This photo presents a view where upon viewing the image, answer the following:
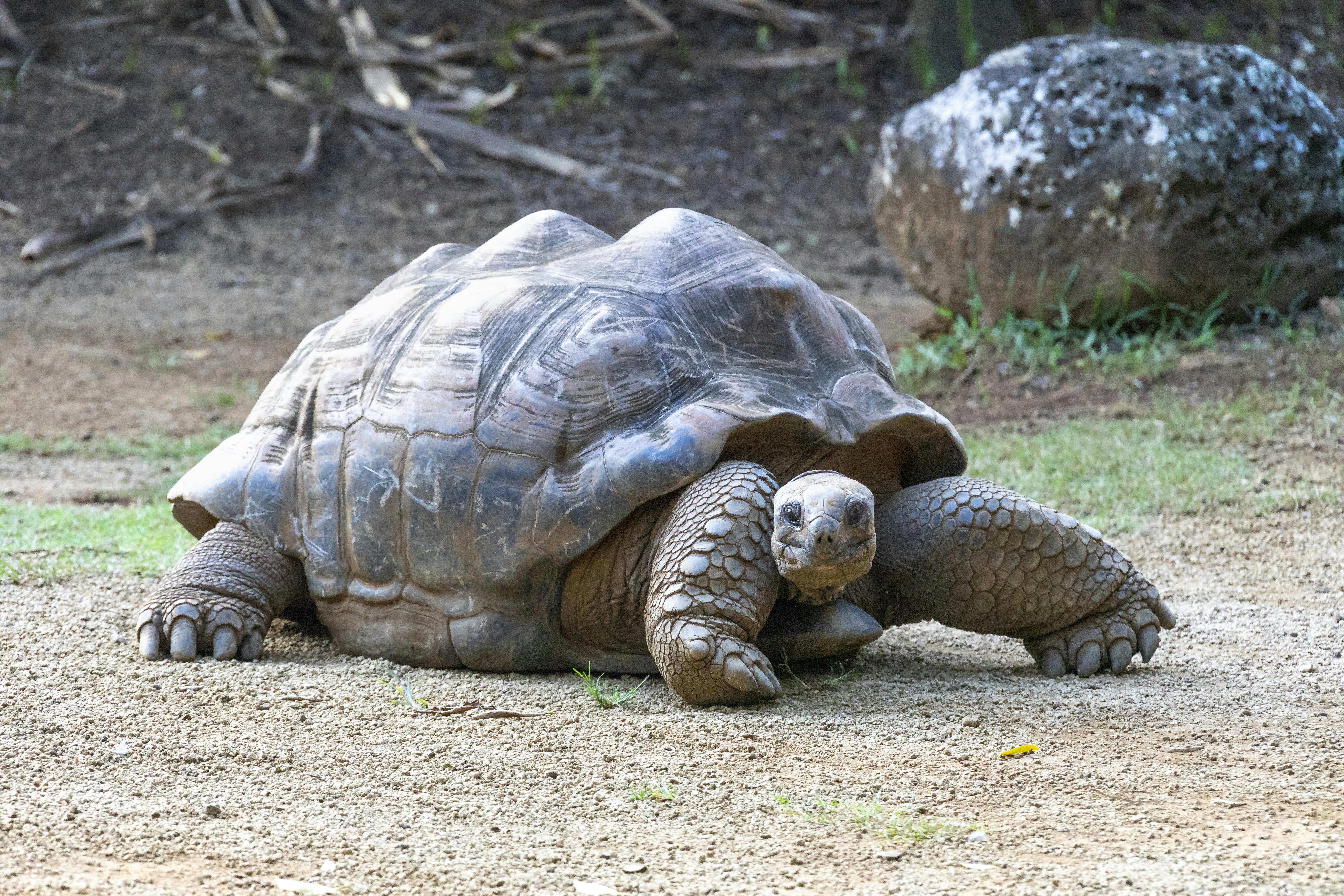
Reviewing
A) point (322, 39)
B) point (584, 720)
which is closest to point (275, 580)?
point (584, 720)

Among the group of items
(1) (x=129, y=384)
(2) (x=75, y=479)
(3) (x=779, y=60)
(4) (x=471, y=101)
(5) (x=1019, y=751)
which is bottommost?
(1) (x=129, y=384)

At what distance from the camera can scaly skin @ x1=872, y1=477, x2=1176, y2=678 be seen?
305 centimetres

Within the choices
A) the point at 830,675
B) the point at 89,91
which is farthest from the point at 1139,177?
the point at 89,91

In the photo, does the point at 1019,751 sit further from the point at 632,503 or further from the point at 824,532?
the point at 632,503

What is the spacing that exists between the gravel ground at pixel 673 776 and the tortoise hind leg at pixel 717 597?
0.23 ft

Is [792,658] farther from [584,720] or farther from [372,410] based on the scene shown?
[372,410]

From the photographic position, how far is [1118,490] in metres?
4.89

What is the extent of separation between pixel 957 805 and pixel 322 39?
11.2m

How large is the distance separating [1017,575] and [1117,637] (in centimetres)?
28

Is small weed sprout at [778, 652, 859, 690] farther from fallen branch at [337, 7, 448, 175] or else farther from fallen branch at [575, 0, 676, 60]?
fallen branch at [575, 0, 676, 60]

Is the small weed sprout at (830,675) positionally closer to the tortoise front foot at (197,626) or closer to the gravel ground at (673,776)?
the gravel ground at (673,776)

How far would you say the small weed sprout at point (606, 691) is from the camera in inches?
113

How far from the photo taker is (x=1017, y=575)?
307 cm

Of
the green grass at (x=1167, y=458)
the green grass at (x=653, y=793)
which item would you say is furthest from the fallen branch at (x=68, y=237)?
the green grass at (x=653, y=793)
